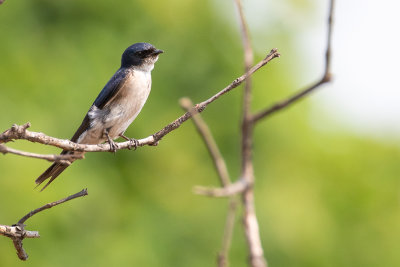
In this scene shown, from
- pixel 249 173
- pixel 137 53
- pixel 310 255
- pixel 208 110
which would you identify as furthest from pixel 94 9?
pixel 249 173

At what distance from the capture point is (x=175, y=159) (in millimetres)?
14414

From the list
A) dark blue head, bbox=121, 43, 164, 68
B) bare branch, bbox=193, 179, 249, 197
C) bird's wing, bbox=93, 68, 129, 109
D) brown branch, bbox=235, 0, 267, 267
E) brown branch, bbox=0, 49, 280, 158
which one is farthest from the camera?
dark blue head, bbox=121, 43, 164, 68

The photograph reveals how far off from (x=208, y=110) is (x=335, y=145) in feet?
9.39

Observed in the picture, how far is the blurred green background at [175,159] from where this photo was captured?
499 inches

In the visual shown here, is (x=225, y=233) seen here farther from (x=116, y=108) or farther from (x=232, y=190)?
(x=116, y=108)

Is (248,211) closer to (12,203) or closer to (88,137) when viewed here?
(88,137)

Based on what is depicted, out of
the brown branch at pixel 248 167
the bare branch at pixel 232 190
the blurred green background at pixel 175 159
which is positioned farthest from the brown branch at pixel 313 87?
the blurred green background at pixel 175 159

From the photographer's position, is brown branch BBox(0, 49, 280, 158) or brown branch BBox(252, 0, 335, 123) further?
brown branch BBox(0, 49, 280, 158)

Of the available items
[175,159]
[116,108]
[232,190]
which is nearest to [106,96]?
[116,108]

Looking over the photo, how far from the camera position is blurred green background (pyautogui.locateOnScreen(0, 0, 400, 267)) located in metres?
12.7

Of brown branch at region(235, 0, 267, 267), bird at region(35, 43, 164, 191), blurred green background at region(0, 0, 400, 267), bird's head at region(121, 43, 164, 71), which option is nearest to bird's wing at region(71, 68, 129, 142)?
bird at region(35, 43, 164, 191)

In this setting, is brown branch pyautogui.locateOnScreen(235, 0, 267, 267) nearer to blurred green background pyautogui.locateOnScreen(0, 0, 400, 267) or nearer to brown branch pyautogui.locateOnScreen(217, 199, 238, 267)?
brown branch pyautogui.locateOnScreen(217, 199, 238, 267)

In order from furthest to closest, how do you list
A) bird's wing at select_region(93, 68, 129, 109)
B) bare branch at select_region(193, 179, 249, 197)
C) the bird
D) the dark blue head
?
the dark blue head → bird's wing at select_region(93, 68, 129, 109) → the bird → bare branch at select_region(193, 179, 249, 197)

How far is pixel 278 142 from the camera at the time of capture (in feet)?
49.3
